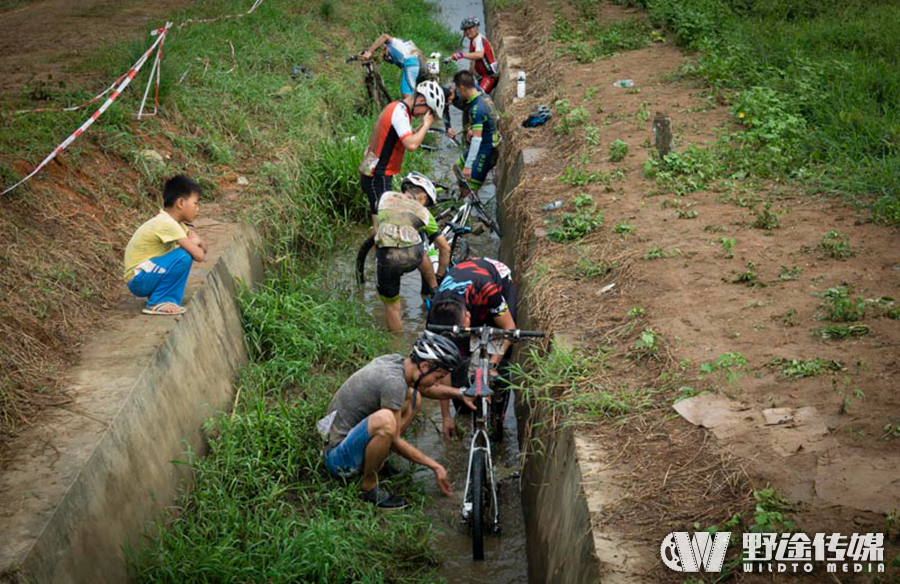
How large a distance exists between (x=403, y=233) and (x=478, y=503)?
3.07 m

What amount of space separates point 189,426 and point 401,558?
191 cm

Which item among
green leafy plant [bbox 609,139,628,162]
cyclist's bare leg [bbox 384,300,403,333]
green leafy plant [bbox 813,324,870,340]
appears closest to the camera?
green leafy plant [bbox 813,324,870,340]

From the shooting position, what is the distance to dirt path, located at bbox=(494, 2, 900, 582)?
4.34 m

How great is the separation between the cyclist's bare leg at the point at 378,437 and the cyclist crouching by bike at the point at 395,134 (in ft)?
12.3

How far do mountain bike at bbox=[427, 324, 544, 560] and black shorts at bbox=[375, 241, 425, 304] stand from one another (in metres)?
2.05

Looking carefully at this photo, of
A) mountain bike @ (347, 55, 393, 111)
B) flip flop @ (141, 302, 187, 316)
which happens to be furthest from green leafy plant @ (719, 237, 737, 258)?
mountain bike @ (347, 55, 393, 111)

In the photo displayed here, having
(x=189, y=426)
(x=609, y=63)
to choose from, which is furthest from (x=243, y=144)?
(x=609, y=63)

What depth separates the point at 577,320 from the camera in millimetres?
6535

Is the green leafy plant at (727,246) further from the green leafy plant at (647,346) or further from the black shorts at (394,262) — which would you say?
the black shorts at (394,262)

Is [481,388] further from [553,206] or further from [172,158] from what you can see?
[172,158]

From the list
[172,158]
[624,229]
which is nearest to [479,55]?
[172,158]

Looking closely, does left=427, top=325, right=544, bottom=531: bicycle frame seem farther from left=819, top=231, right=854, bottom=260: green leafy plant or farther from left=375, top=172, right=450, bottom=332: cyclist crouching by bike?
left=819, top=231, right=854, bottom=260: green leafy plant

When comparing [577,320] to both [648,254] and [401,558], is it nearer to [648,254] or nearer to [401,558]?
[648,254]

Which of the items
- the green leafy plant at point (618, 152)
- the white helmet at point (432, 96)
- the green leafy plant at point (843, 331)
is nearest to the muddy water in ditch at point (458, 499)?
the white helmet at point (432, 96)
